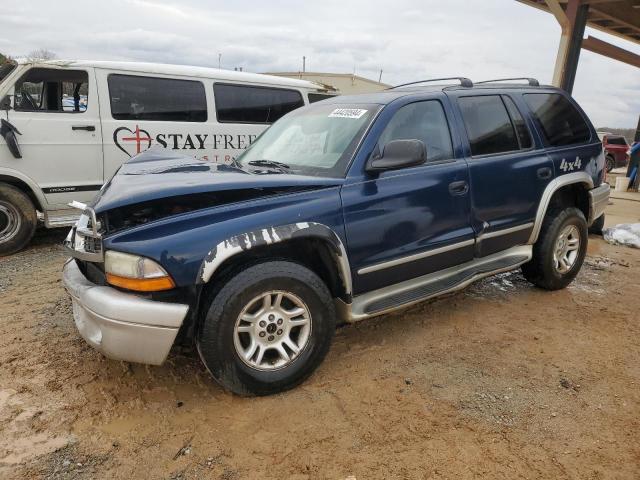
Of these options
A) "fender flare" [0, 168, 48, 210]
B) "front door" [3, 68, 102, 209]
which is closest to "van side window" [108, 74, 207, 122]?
"front door" [3, 68, 102, 209]

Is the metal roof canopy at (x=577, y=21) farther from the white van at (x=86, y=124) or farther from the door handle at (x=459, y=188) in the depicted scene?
the door handle at (x=459, y=188)

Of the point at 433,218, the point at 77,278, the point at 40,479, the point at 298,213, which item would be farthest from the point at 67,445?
the point at 433,218

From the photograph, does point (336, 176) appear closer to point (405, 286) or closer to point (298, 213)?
point (298, 213)

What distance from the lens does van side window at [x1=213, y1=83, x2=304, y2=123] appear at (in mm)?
6598

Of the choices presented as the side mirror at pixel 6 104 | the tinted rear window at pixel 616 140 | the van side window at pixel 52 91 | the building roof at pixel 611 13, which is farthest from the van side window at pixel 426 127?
the tinted rear window at pixel 616 140

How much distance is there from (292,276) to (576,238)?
10.3 feet

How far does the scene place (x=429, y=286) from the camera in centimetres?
339

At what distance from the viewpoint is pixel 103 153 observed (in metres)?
5.75

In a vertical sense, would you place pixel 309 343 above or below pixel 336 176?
below

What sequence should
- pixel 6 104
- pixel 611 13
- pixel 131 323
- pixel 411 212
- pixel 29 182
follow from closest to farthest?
pixel 131 323 → pixel 411 212 → pixel 6 104 → pixel 29 182 → pixel 611 13

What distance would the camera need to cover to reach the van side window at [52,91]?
5.29 m

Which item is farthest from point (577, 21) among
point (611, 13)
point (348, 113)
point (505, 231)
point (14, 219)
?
point (14, 219)

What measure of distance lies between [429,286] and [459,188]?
0.73m

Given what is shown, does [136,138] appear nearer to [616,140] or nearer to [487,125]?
[487,125]
